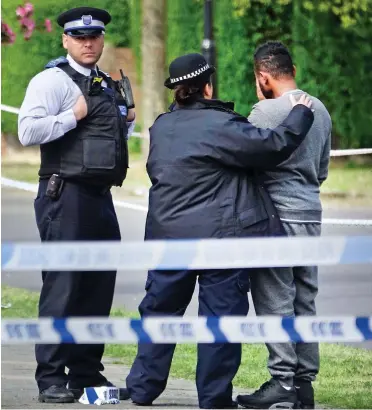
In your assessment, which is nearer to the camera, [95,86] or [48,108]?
[48,108]

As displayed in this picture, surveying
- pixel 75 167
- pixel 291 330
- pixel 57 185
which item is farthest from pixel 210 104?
pixel 291 330

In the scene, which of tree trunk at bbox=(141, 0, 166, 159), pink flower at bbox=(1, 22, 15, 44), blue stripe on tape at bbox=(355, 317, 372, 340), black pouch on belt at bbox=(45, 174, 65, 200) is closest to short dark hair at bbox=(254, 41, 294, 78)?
black pouch on belt at bbox=(45, 174, 65, 200)

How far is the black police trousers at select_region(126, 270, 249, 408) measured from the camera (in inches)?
251

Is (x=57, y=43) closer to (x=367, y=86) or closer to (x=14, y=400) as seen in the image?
(x=367, y=86)

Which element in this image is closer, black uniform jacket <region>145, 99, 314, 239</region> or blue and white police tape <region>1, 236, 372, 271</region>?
blue and white police tape <region>1, 236, 372, 271</region>

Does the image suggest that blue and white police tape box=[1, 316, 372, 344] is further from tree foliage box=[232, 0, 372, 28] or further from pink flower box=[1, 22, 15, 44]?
tree foliage box=[232, 0, 372, 28]

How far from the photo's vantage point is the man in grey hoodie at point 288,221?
6531mm

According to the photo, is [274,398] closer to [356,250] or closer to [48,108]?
[356,250]

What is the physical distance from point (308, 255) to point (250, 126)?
88 centimetres

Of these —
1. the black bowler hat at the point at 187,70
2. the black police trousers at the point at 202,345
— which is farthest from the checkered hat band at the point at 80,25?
the black police trousers at the point at 202,345

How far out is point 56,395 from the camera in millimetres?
6727

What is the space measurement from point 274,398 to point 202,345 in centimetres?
47

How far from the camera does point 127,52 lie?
3275cm

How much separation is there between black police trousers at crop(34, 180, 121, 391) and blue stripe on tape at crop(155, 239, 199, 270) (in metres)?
0.73
